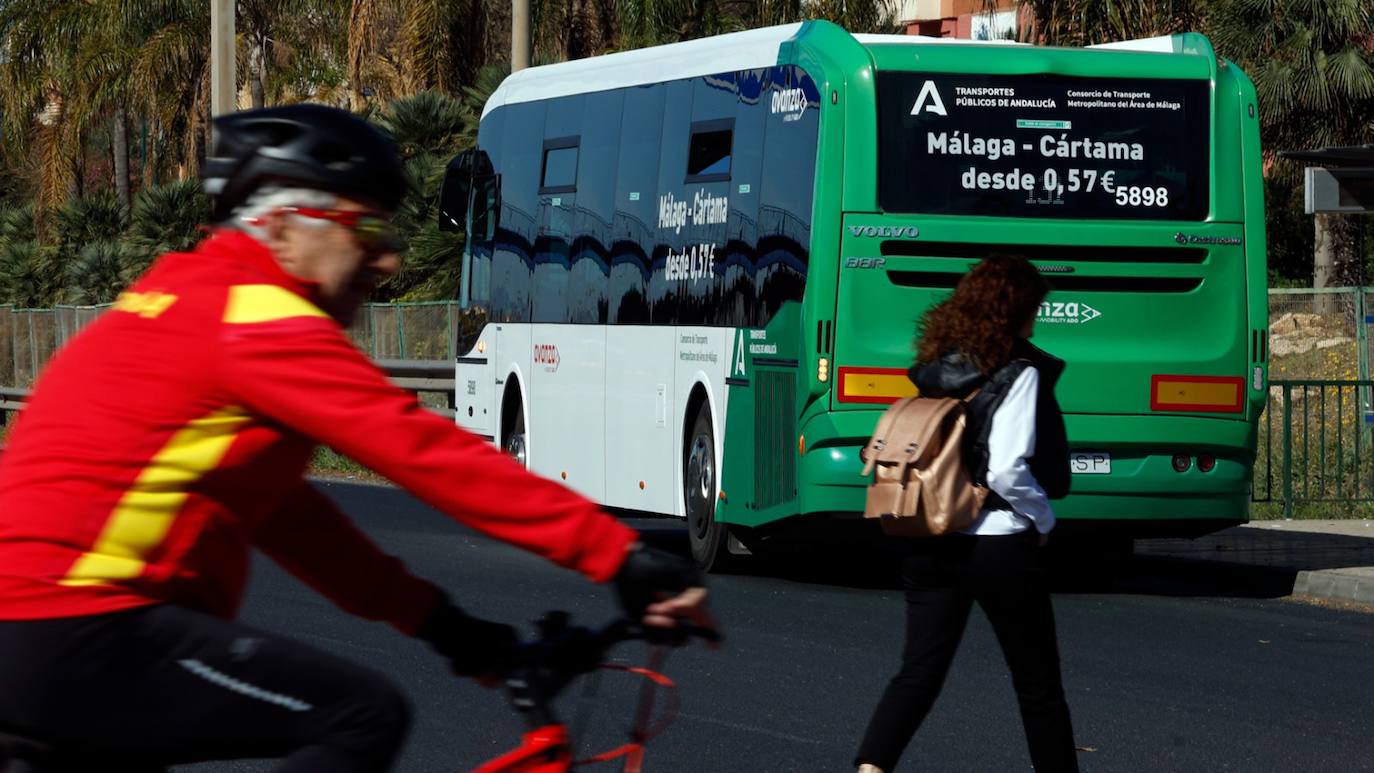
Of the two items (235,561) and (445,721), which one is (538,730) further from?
(445,721)

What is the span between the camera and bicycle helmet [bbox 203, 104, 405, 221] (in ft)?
10.4

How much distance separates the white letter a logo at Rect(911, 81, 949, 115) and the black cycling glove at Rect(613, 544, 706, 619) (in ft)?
32.6

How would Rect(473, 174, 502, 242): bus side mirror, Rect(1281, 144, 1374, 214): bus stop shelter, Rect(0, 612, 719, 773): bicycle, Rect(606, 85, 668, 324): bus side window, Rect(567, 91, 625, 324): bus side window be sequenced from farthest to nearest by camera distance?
1. Rect(473, 174, 502, 242): bus side mirror
2. Rect(567, 91, 625, 324): bus side window
3. Rect(1281, 144, 1374, 214): bus stop shelter
4. Rect(606, 85, 668, 324): bus side window
5. Rect(0, 612, 719, 773): bicycle

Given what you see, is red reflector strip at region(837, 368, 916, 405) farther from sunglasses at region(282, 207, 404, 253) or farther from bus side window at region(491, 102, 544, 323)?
sunglasses at region(282, 207, 404, 253)

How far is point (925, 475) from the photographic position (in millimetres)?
6457

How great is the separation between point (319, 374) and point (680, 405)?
38.0ft

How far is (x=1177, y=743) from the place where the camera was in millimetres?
8227

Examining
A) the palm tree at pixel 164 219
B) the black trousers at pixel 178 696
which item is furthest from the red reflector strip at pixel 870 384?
the palm tree at pixel 164 219

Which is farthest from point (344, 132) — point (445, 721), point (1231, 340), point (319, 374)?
point (1231, 340)

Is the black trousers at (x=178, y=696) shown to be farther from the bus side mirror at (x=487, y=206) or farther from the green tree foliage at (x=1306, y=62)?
the green tree foliage at (x=1306, y=62)

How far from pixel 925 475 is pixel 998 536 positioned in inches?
10.5

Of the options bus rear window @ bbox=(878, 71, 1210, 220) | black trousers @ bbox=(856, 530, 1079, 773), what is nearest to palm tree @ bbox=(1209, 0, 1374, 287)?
bus rear window @ bbox=(878, 71, 1210, 220)

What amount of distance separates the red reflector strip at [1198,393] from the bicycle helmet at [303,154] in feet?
33.6

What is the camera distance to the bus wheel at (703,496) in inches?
555
